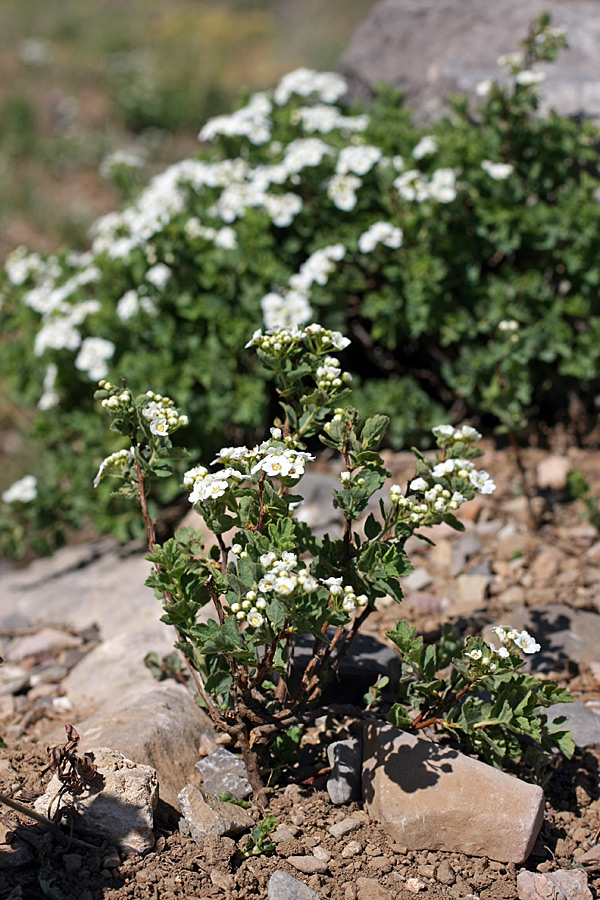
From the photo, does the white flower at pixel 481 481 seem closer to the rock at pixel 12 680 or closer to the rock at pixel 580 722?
the rock at pixel 580 722

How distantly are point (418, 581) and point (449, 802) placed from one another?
125 cm

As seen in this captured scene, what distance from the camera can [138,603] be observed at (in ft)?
11.2

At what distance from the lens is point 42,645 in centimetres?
334

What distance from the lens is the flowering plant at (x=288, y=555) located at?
1971mm

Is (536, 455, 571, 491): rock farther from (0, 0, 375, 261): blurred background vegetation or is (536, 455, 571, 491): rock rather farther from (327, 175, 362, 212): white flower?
(0, 0, 375, 261): blurred background vegetation

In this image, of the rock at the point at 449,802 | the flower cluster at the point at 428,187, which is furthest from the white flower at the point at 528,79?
the rock at the point at 449,802

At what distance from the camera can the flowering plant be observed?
6.47ft

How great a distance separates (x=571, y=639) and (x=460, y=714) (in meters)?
0.81

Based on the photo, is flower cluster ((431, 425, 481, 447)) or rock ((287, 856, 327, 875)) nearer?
→ rock ((287, 856, 327, 875))

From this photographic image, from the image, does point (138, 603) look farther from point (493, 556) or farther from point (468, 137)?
point (468, 137)

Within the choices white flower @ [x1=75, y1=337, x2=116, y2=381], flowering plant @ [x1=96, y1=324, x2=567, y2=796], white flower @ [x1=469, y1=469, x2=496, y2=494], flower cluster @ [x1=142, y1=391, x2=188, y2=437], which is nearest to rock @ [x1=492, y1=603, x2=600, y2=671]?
flowering plant @ [x1=96, y1=324, x2=567, y2=796]

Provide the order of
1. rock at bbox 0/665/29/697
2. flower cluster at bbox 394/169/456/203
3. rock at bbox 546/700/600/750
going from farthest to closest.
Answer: flower cluster at bbox 394/169/456/203
rock at bbox 0/665/29/697
rock at bbox 546/700/600/750

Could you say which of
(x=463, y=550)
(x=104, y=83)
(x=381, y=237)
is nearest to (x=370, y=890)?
(x=463, y=550)

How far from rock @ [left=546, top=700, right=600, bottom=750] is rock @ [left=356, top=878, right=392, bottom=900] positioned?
0.75 m
